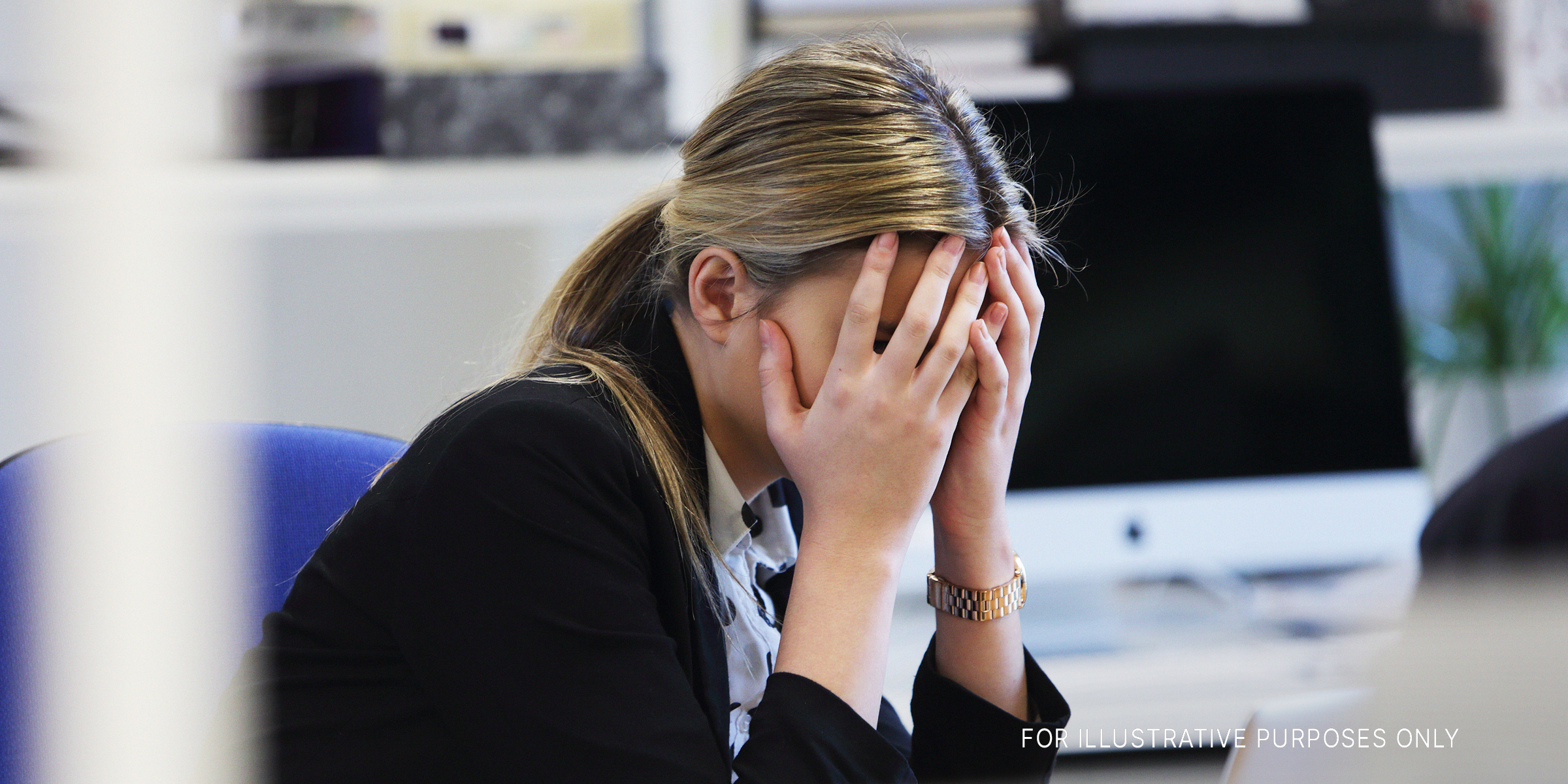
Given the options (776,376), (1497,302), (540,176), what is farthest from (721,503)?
(1497,302)

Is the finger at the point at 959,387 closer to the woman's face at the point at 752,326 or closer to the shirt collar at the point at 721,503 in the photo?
the woman's face at the point at 752,326

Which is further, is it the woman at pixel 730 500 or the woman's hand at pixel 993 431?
the woman's hand at pixel 993 431

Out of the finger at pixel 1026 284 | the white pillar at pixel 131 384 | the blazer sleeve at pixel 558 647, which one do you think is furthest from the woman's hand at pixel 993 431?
the white pillar at pixel 131 384

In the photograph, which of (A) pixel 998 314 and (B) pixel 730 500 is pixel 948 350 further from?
(B) pixel 730 500

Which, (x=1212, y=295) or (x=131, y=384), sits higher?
(x=131, y=384)

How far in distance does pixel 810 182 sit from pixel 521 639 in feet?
1.07

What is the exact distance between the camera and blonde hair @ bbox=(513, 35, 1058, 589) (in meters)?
0.74

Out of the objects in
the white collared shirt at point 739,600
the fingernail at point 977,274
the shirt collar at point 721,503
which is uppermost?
the fingernail at point 977,274

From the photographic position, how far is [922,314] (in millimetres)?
739

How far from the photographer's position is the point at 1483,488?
31 centimetres

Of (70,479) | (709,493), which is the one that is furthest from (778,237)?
(70,479)

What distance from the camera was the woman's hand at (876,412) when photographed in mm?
731

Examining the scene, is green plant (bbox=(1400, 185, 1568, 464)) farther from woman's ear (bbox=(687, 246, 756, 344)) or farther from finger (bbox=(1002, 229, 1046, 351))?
woman's ear (bbox=(687, 246, 756, 344))

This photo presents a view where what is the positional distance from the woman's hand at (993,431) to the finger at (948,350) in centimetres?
5
